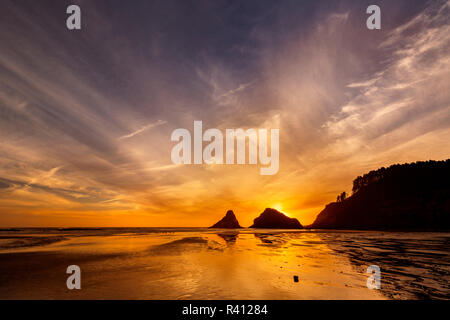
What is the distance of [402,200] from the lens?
9475 cm

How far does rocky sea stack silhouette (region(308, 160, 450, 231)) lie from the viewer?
81.8m

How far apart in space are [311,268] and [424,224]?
4065 inches

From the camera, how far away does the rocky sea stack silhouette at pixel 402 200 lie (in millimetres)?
81750
